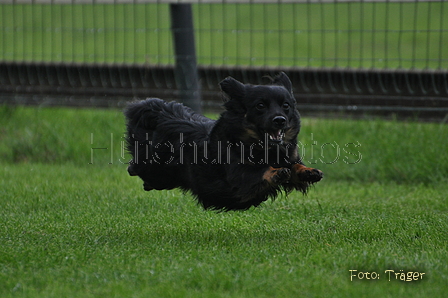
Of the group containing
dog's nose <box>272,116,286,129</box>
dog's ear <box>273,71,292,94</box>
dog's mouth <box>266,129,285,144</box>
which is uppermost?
dog's ear <box>273,71,292,94</box>

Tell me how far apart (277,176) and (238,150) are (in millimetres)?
315

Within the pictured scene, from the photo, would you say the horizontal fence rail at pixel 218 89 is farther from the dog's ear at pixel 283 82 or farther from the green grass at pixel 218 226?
the dog's ear at pixel 283 82

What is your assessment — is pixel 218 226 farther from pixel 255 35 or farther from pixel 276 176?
pixel 255 35

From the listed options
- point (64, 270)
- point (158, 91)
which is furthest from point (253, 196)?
point (158, 91)

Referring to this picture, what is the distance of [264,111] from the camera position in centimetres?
410

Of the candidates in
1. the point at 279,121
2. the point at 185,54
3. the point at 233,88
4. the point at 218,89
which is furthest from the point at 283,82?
the point at 218,89

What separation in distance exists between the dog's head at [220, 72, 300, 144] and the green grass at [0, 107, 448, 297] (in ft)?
2.16

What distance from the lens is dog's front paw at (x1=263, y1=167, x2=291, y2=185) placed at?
3967mm

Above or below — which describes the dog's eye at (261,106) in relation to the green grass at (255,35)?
above

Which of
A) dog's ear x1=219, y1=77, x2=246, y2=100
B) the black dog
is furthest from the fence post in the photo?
dog's ear x1=219, y1=77, x2=246, y2=100

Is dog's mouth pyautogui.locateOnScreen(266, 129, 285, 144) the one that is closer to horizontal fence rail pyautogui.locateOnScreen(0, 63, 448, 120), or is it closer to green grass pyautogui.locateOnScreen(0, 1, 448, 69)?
horizontal fence rail pyautogui.locateOnScreen(0, 63, 448, 120)

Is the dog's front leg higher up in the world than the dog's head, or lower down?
lower down

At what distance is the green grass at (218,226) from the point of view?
3.24 meters

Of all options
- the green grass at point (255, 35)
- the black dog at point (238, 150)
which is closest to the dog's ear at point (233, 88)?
the black dog at point (238, 150)
